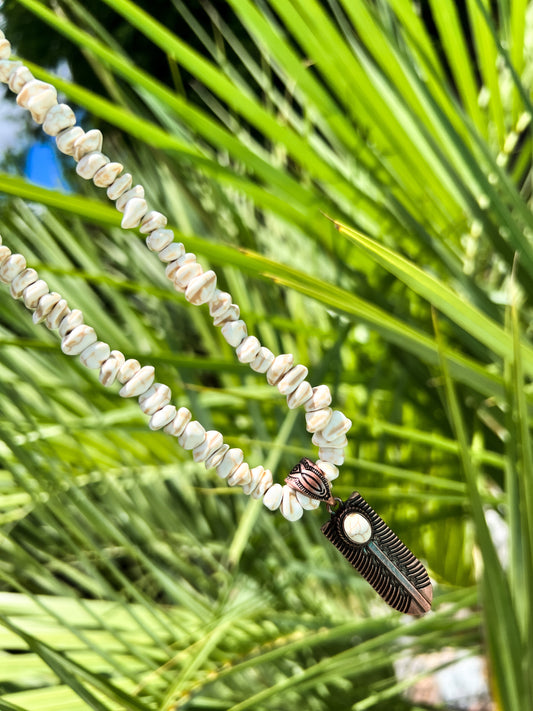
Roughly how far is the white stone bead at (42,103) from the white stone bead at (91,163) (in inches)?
0.6

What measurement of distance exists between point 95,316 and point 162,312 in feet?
0.19

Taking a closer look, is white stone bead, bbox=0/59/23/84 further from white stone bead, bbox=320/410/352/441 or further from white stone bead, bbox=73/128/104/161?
white stone bead, bbox=320/410/352/441

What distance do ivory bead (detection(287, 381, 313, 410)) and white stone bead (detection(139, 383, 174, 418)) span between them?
0.03 meters

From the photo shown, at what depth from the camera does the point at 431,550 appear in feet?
1.39

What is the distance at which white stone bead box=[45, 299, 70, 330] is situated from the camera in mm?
200

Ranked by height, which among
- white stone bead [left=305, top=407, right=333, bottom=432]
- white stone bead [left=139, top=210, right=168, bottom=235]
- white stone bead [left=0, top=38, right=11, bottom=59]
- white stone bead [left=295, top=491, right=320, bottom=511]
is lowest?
white stone bead [left=295, top=491, right=320, bottom=511]

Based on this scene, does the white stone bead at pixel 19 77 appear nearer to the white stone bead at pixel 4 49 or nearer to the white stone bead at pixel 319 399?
the white stone bead at pixel 4 49

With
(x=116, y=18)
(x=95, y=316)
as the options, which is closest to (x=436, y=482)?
(x=95, y=316)

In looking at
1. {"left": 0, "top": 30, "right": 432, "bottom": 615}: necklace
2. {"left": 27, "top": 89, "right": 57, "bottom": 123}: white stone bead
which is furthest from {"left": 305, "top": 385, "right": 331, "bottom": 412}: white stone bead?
{"left": 27, "top": 89, "right": 57, "bottom": 123}: white stone bead

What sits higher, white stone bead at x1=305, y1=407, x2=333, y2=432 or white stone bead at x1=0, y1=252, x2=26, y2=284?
white stone bead at x1=305, y1=407, x2=333, y2=432

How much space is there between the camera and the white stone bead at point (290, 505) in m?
0.21

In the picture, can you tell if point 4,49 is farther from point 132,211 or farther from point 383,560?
point 383,560

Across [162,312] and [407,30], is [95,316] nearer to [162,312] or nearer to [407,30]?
[162,312]

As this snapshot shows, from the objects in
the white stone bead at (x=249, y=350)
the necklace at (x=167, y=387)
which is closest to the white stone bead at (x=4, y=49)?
the necklace at (x=167, y=387)
